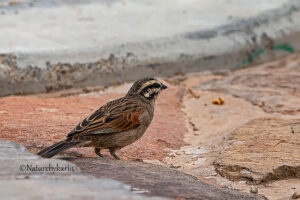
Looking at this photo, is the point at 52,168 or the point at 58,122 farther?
the point at 58,122

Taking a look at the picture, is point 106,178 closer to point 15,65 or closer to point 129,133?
point 129,133

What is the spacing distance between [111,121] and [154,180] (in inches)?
45.0

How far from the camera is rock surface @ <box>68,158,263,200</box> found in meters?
3.60

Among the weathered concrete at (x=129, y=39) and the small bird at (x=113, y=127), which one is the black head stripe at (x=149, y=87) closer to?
the small bird at (x=113, y=127)

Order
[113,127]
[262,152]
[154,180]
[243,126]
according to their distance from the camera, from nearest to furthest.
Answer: [154,180]
[113,127]
[262,152]
[243,126]

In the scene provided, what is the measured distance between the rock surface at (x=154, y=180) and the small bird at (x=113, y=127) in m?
0.31

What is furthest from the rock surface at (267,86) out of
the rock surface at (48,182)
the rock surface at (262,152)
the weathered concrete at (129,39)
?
the rock surface at (48,182)

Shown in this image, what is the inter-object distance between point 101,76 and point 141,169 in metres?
3.10

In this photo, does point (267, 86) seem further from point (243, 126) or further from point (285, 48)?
point (285, 48)

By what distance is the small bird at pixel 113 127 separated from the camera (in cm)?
462

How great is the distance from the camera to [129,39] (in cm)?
753

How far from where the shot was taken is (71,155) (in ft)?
15.6

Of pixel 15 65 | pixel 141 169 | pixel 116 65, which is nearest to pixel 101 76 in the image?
pixel 116 65

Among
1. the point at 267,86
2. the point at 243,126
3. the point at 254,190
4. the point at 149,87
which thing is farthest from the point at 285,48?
the point at 254,190
